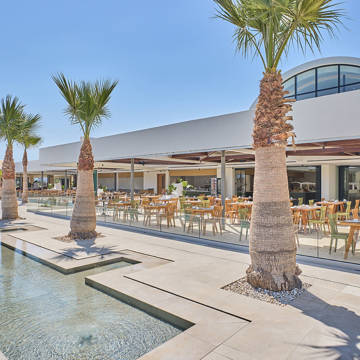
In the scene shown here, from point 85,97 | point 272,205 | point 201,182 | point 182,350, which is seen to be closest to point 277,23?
point 272,205

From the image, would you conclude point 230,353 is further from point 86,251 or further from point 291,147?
point 291,147

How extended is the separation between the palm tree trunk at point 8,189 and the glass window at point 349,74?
721 inches

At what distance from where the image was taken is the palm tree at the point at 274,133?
5.10m

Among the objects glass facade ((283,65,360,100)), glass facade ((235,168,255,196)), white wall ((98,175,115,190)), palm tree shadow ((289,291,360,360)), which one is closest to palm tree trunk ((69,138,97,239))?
palm tree shadow ((289,291,360,360))

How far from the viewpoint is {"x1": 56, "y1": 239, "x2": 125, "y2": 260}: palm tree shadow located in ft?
25.2

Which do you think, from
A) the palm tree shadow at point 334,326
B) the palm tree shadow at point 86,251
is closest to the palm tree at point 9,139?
the palm tree shadow at point 86,251

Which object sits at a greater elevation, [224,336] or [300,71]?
[300,71]

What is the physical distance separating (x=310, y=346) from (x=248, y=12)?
5.39 metres

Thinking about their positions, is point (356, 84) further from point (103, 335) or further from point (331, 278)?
point (103, 335)

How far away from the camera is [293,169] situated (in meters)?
18.9

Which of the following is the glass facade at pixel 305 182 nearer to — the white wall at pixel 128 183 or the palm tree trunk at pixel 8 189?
Answer: the palm tree trunk at pixel 8 189

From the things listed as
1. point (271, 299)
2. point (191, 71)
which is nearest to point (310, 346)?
point (271, 299)

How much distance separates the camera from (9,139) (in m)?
14.3

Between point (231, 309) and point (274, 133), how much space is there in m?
2.92
